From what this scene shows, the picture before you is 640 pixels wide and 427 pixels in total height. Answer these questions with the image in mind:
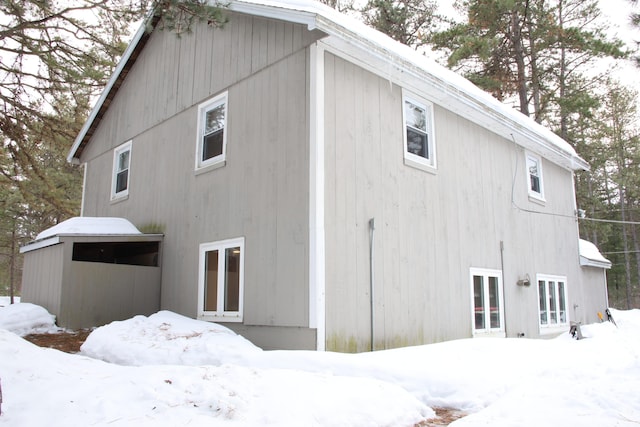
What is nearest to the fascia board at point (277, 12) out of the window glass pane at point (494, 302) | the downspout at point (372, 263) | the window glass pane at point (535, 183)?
the downspout at point (372, 263)

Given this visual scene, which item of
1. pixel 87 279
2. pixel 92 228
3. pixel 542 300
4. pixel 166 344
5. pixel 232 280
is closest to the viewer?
pixel 166 344

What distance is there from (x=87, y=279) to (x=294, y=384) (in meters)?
5.75

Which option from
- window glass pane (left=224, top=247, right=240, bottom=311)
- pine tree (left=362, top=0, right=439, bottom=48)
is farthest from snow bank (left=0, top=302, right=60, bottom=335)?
pine tree (left=362, top=0, right=439, bottom=48)

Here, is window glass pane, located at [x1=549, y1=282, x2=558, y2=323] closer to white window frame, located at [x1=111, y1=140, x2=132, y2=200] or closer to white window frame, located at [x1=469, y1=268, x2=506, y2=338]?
white window frame, located at [x1=469, y1=268, x2=506, y2=338]

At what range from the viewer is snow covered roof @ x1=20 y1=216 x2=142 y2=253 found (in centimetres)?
868

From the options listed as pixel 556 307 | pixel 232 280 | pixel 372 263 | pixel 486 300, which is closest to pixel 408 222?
pixel 372 263

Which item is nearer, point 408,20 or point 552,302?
point 552,302

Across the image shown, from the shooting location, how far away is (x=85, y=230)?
8906mm

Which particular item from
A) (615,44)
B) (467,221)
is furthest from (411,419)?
(615,44)

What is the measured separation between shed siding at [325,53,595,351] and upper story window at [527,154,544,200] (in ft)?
3.23

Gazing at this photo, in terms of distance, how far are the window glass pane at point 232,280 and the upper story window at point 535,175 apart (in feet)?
25.1

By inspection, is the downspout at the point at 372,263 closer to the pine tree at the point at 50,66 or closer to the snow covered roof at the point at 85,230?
the snow covered roof at the point at 85,230

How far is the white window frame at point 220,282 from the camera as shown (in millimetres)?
7332

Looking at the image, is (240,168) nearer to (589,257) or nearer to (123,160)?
(123,160)
